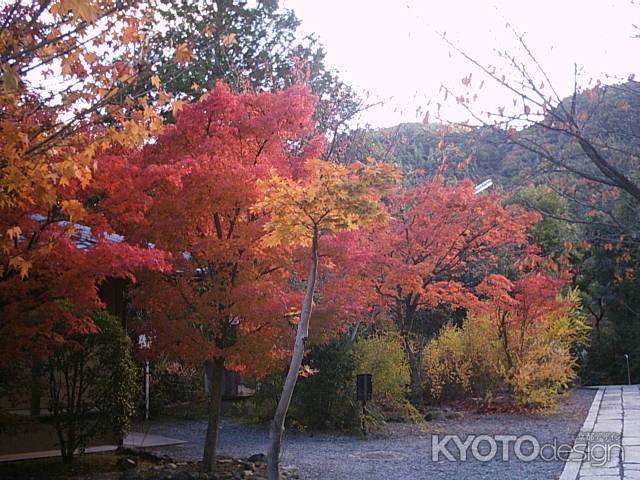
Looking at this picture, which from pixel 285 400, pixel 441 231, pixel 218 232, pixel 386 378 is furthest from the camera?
pixel 441 231

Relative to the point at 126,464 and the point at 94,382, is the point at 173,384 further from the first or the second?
the point at 126,464

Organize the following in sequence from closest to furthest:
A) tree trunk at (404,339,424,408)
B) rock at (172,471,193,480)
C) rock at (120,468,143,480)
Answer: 1. rock at (172,471,193,480)
2. rock at (120,468,143,480)
3. tree trunk at (404,339,424,408)

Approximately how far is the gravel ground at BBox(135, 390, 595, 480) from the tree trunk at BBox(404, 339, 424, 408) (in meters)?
1.60

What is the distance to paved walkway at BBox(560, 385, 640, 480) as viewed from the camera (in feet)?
20.2

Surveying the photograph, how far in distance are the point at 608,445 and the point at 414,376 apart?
20.2 feet

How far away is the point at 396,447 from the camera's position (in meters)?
8.88

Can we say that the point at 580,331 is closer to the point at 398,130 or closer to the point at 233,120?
the point at 398,130

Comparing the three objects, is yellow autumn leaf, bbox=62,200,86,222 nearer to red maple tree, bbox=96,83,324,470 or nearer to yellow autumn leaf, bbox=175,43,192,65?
yellow autumn leaf, bbox=175,43,192,65

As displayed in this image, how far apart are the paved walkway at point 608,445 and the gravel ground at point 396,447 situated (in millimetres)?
234

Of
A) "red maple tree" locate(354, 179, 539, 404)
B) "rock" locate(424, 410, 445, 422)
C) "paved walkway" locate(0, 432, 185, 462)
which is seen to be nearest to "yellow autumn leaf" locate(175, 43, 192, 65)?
"paved walkway" locate(0, 432, 185, 462)

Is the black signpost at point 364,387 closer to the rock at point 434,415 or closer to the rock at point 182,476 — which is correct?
the rock at point 434,415

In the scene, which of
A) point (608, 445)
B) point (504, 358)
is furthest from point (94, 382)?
point (504, 358)

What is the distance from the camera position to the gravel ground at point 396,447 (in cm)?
694

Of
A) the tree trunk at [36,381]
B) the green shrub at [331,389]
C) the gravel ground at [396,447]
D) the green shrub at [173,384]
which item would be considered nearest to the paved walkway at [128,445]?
the gravel ground at [396,447]
